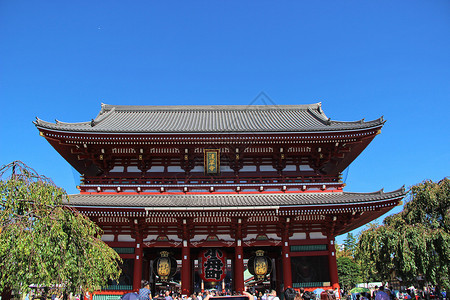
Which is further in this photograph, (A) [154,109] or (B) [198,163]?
(A) [154,109]

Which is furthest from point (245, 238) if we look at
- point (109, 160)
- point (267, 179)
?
point (109, 160)

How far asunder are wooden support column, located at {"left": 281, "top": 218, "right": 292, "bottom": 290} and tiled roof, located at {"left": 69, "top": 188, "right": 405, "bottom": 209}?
146cm

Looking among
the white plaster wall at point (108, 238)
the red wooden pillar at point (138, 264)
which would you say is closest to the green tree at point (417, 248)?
the red wooden pillar at point (138, 264)

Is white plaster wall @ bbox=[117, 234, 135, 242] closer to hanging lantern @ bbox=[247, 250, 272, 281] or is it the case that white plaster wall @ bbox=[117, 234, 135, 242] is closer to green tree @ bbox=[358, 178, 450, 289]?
hanging lantern @ bbox=[247, 250, 272, 281]

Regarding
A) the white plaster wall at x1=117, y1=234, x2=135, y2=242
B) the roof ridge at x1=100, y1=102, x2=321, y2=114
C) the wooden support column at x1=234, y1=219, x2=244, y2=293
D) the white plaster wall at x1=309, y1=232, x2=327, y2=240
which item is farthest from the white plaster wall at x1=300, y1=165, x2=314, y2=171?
the white plaster wall at x1=117, y1=234, x2=135, y2=242

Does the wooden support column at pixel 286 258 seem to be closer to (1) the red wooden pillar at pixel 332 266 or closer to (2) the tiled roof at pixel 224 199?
(2) the tiled roof at pixel 224 199

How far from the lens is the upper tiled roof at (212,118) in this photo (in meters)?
20.0

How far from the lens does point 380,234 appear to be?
16594 mm

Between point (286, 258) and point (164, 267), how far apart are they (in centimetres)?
623

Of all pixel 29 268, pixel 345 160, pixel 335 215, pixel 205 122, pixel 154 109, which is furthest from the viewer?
pixel 154 109

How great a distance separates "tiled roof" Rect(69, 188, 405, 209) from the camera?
48.3 ft

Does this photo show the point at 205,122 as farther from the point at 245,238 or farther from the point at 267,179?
the point at 245,238

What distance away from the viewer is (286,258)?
16.0 metres

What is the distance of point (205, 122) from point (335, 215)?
10.9 meters
